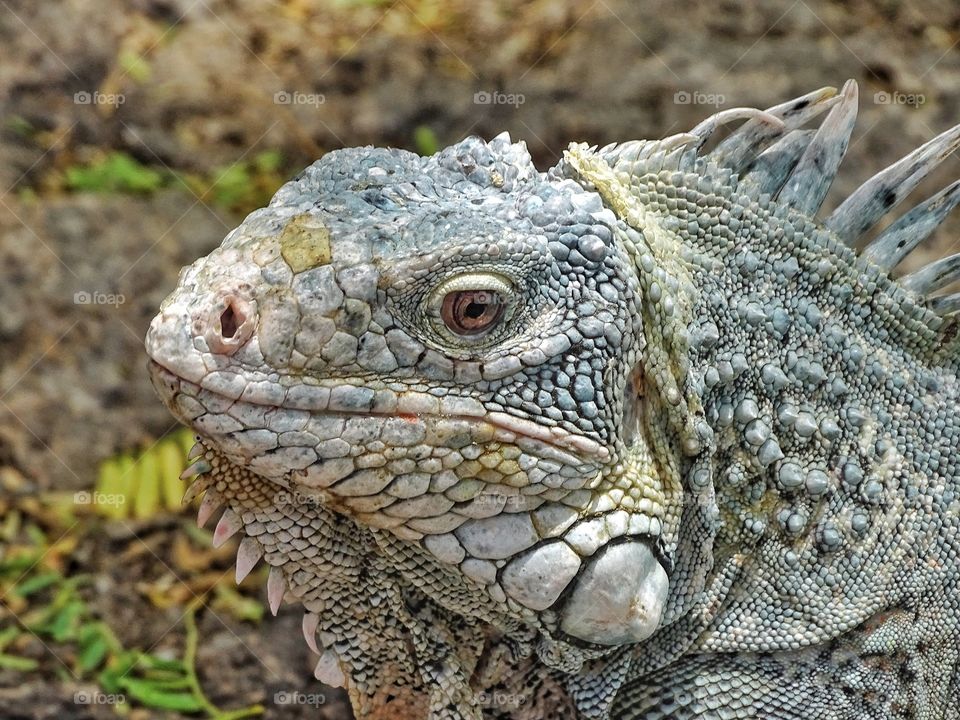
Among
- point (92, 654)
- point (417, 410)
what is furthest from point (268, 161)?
point (417, 410)

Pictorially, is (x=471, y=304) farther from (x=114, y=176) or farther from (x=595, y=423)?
(x=114, y=176)

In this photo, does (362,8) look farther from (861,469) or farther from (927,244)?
(861,469)

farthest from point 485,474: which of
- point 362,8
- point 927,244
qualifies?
point 362,8

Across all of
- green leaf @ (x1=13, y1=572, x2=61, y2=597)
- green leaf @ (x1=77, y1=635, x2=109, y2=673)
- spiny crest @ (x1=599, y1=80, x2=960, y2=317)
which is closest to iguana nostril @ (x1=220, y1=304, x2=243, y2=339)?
spiny crest @ (x1=599, y1=80, x2=960, y2=317)

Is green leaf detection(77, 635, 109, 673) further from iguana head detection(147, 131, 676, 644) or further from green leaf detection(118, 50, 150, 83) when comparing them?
green leaf detection(118, 50, 150, 83)

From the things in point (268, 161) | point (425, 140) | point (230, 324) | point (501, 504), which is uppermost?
point (230, 324)
